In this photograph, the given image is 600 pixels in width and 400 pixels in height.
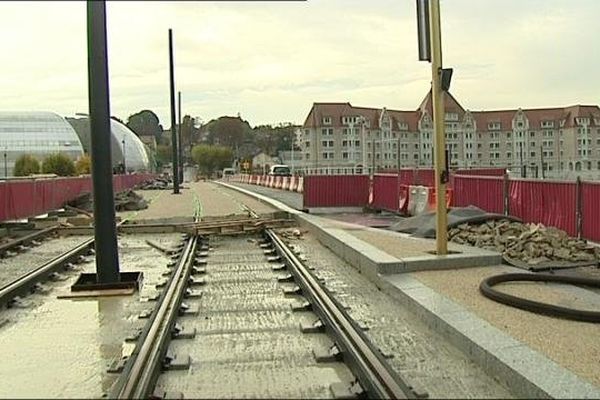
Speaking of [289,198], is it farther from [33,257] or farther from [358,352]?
[358,352]

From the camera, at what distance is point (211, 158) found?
470 feet

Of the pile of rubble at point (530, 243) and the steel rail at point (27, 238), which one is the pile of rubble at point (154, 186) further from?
the pile of rubble at point (530, 243)

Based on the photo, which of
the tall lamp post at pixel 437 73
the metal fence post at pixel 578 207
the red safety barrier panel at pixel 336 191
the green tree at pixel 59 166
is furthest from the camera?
the green tree at pixel 59 166

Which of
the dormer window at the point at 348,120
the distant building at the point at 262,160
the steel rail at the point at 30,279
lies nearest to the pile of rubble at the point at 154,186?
the steel rail at the point at 30,279

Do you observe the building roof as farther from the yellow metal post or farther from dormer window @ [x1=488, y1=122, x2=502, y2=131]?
the yellow metal post

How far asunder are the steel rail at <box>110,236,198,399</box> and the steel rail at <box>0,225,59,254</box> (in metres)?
6.28

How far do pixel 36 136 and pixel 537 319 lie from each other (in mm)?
120526

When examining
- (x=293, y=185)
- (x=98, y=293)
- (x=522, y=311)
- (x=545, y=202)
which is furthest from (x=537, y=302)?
(x=293, y=185)

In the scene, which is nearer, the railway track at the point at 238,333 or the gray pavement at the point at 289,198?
the railway track at the point at 238,333

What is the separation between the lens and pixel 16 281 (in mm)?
10477

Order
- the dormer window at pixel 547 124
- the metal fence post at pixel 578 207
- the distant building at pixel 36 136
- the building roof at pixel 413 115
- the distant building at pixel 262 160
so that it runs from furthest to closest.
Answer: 1. the distant building at pixel 262 160
2. the distant building at pixel 36 136
3. the building roof at pixel 413 115
4. the dormer window at pixel 547 124
5. the metal fence post at pixel 578 207

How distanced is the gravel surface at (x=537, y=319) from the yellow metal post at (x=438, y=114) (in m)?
0.89

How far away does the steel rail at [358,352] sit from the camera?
527 centimetres

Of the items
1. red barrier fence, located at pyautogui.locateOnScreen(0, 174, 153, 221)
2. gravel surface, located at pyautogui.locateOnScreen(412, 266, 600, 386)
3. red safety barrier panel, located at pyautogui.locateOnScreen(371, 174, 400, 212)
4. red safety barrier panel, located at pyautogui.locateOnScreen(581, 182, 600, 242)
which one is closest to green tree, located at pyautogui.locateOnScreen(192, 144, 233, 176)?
red barrier fence, located at pyautogui.locateOnScreen(0, 174, 153, 221)
